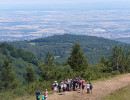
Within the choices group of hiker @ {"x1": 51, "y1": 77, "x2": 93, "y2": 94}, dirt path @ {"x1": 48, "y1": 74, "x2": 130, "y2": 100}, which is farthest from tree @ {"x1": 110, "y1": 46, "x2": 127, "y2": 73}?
group of hiker @ {"x1": 51, "y1": 77, "x2": 93, "y2": 94}

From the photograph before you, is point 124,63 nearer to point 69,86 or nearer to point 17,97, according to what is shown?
point 69,86

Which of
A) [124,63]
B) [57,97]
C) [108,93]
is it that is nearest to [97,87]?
[108,93]

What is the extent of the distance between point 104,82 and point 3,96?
517 inches

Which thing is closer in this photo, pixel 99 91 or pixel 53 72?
pixel 99 91

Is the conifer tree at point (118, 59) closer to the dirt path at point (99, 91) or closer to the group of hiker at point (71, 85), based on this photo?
the dirt path at point (99, 91)

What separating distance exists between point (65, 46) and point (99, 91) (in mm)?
117435

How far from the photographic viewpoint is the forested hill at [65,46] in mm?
111213

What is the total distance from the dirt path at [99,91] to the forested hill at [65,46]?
59646mm

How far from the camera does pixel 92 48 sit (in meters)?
139

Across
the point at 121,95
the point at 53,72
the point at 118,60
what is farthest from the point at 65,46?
the point at 121,95

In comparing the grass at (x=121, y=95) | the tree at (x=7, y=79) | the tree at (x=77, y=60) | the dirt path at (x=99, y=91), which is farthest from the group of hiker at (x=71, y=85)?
the tree at (x=77, y=60)

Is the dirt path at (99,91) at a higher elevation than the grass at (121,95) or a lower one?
lower

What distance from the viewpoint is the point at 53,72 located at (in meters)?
40.8

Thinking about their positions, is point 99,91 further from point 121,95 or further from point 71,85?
point 121,95
